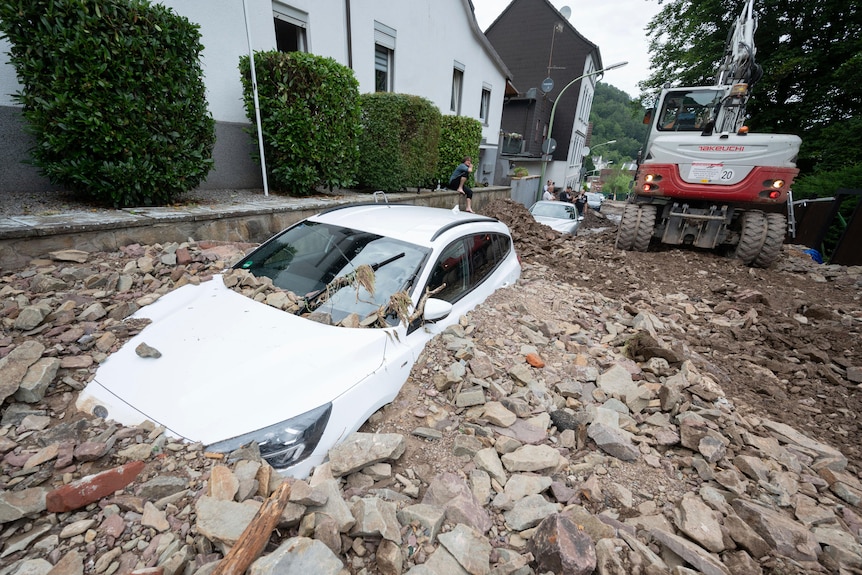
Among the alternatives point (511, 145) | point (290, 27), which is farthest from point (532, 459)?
point (511, 145)

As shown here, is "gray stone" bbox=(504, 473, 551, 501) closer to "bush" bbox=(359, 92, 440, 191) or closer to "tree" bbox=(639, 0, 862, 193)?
"bush" bbox=(359, 92, 440, 191)

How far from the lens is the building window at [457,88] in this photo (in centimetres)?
1425

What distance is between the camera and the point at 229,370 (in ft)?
6.55

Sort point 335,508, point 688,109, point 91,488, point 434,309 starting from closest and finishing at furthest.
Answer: point 91,488, point 335,508, point 434,309, point 688,109

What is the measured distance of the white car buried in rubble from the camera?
183cm

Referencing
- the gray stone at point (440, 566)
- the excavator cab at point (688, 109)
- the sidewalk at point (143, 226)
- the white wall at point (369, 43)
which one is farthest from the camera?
the excavator cab at point (688, 109)

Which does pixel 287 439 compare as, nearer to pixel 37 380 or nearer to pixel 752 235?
pixel 37 380

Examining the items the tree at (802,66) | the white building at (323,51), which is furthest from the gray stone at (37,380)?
the tree at (802,66)

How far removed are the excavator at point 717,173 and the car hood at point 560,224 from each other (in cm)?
194

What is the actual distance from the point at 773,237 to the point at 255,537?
354 inches

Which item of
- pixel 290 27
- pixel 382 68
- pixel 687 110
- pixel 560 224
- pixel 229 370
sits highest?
pixel 290 27

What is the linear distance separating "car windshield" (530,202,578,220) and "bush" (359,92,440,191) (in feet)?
13.3

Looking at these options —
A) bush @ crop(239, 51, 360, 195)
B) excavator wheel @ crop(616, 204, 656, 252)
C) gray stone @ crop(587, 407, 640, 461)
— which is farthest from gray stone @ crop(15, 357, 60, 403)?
excavator wheel @ crop(616, 204, 656, 252)

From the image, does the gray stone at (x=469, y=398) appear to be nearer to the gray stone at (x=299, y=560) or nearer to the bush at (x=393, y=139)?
the gray stone at (x=299, y=560)
